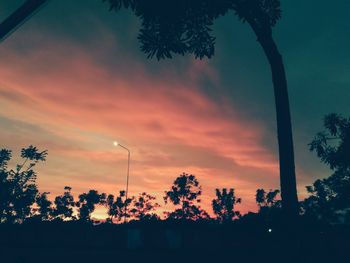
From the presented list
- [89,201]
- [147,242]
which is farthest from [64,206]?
[147,242]

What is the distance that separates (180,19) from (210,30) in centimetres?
143

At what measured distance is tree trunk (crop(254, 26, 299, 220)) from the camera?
307 inches

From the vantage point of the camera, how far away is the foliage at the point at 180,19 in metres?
12.1

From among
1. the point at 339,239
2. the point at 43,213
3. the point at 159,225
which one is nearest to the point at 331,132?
the point at 339,239

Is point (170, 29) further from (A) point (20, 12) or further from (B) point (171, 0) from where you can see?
(A) point (20, 12)

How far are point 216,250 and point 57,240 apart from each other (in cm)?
1515

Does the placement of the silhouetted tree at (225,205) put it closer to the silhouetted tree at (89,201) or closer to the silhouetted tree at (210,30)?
the silhouetted tree at (89,201)

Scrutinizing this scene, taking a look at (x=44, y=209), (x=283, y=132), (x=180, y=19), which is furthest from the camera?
(x=44, y=209)

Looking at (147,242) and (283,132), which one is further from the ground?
(283,132)

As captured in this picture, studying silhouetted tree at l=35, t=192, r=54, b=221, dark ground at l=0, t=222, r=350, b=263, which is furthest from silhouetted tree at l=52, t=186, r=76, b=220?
dark ground at l=0, t=222, r=350, b=263

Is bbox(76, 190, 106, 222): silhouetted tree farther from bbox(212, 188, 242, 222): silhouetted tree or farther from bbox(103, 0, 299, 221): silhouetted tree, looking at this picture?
bbox(103, 0, 299, 221): silhouetted tree

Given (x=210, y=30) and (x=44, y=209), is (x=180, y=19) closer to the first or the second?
(x=210, y=30)

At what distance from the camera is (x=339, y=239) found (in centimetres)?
2878

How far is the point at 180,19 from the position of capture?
43.0 feet
